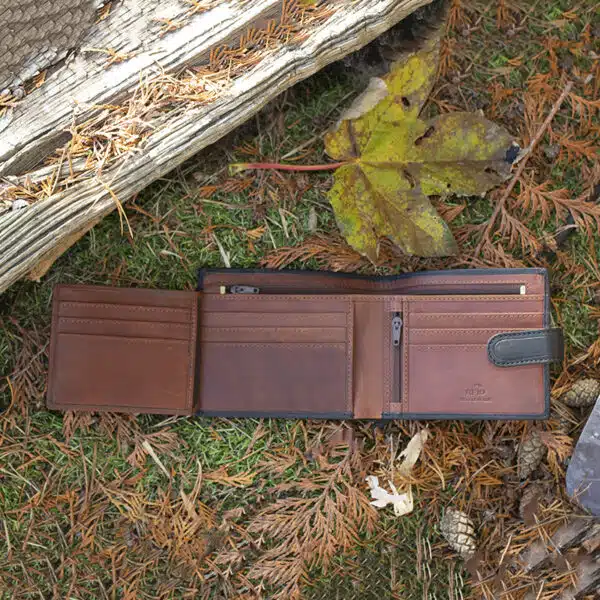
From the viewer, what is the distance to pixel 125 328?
102 inches

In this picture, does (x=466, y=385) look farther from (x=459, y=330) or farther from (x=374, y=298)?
(x=374, y=298)

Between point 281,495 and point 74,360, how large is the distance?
1013 mm

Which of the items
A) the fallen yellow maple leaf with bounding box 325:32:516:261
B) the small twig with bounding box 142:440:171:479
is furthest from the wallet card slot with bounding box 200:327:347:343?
the small twig with bounding box 142:440:171:479

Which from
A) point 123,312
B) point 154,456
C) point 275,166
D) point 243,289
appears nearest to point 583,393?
point 243,289

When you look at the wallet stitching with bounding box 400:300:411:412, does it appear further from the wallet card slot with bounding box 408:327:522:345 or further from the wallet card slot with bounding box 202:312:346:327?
the wallet card slot with bounding box 202:312:346:327

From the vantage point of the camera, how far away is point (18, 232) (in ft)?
7.36

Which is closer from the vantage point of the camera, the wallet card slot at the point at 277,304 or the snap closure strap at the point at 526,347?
the snap closure strap at the point at 526,347

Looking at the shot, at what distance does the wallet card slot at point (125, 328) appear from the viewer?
2.56 metres

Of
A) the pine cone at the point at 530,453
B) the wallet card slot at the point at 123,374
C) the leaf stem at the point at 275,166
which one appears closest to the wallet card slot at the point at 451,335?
the pine cone at the point at 530,453

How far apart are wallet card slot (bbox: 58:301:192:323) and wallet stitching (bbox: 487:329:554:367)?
1200 millimetres

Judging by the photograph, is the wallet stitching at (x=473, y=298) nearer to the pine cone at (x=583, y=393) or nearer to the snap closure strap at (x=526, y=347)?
the snap closure strap at (x=526, y=347)

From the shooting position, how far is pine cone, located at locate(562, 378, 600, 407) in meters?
2.71

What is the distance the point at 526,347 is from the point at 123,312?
1585 mm

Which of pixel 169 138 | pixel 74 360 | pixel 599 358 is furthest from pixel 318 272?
pixel 599 358
